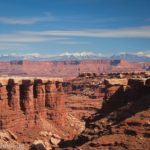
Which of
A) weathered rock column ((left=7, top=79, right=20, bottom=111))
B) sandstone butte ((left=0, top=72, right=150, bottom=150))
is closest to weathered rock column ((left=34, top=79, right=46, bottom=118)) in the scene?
sandstone butte ((left=0, top=72, right=150, bottom=150))

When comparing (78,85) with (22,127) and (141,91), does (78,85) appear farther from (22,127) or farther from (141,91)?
(141,91)

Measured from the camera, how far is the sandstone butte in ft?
152

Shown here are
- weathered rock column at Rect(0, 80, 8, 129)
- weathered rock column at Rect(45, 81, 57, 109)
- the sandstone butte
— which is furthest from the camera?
weathered rock column at Rect(45, 81, 57, 109)

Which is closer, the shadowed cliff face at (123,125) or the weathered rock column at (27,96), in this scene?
the shadowed cliff face at (123,125)

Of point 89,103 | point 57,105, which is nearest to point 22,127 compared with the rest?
point 57,105

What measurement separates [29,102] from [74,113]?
35752 mm

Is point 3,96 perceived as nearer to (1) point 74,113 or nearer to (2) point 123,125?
(2) point 123,125

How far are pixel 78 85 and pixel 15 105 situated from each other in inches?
2783

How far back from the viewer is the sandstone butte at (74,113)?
46.2 m

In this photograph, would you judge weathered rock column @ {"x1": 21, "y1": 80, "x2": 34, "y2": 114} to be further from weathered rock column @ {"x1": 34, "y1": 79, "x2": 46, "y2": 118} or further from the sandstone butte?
weathered rock column @ {"x1": 34, "y1": 79, "x2": 46, "y2": 118}

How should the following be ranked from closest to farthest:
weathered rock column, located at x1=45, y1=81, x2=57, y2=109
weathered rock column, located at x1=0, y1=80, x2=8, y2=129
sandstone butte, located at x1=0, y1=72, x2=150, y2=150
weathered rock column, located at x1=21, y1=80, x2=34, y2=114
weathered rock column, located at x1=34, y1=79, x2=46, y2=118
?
sandstone butte, located at x1=0, y1=72, x2=150, y2=150 → weathered rock column, located at x1=0, y1=80, x2=8, y2=129 → weathered rock column, located at x1=21, y1=80, x2=34, y2=114 → weathered rock column, located at x1=34, y1=79, x2=46, y2=118 → weathered rock column, located at x1=45, y1=81, x2=57, y2=109

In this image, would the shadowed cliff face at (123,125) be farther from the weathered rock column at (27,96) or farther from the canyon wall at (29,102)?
the weathered rock column at (27,96)

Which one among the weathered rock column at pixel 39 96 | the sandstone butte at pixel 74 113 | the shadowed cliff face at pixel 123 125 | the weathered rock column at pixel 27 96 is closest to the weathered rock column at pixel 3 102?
the sandstone butte at pixel 74 113

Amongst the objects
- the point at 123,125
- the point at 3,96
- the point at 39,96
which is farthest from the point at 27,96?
the point at 123,125
